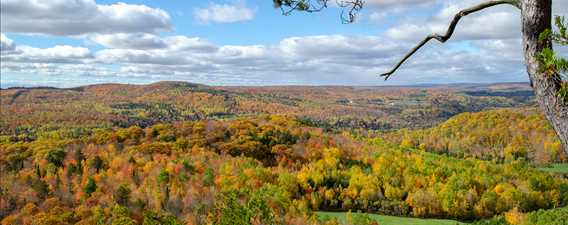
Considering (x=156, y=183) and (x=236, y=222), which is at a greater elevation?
(x=236, y=222)

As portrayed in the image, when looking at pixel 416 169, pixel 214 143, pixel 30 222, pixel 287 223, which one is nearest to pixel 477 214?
pixel 416 169

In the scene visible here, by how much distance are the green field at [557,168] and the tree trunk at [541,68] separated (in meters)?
174

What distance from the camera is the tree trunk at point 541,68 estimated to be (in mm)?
8469

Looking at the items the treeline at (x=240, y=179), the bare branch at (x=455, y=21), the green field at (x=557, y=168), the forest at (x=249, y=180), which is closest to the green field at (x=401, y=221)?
the forest at (x=249, y=180)

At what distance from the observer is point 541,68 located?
8492 millimetres

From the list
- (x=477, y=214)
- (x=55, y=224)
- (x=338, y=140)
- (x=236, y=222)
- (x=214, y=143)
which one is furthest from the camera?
(x=338, y=140)

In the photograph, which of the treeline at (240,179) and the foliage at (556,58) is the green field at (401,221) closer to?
the treeline at (240,179)

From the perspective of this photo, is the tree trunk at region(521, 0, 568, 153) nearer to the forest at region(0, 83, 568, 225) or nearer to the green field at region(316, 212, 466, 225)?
the forest at region(0, 83, 568, 225)

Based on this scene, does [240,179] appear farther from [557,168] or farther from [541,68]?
[541,68]

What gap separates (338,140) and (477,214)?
6699 centimetres

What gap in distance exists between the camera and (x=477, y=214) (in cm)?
11125

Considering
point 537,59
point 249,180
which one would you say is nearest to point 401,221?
point 249,180

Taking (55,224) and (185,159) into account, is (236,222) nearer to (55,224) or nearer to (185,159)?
(55,224)

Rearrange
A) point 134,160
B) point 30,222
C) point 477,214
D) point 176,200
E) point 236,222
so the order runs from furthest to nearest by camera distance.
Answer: point 134,160
point 477,214
point 176,200
point 30,222
point 236,222
